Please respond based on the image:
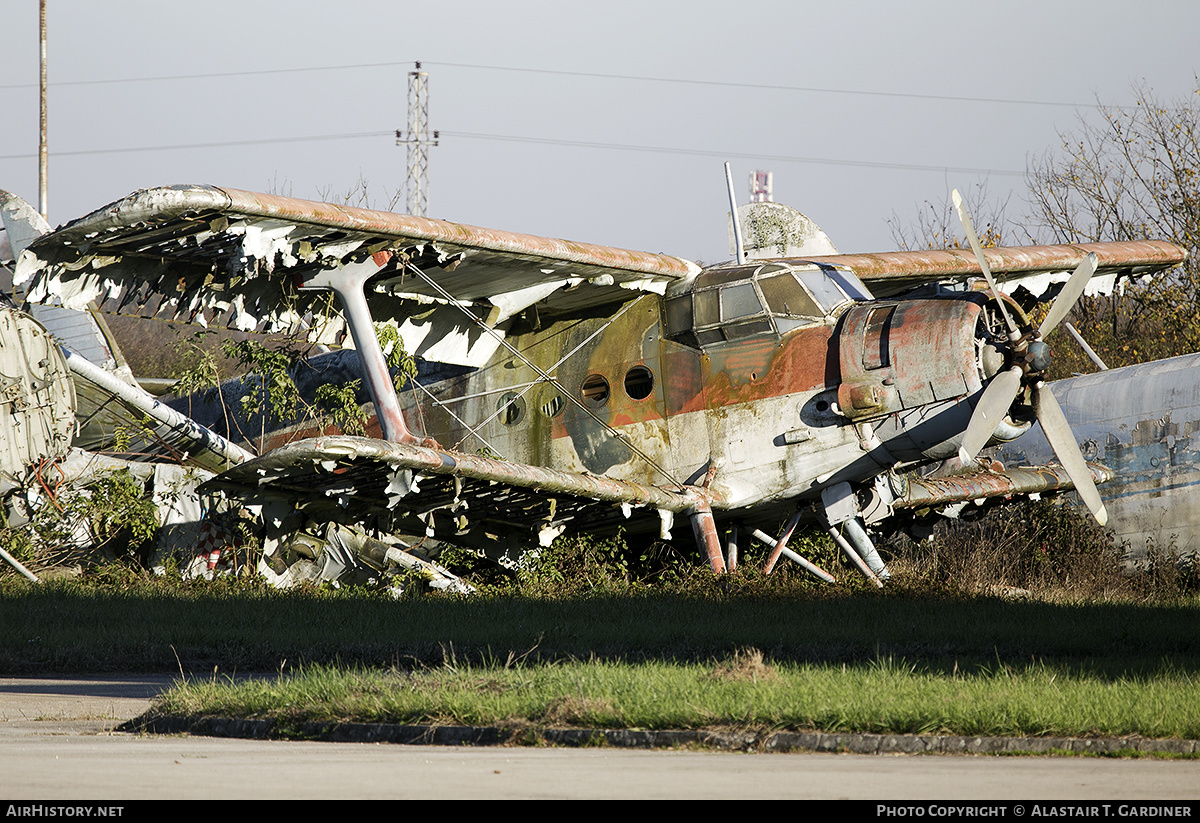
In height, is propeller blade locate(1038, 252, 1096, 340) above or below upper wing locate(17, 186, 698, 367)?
below

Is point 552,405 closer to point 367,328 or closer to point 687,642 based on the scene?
point 367,328

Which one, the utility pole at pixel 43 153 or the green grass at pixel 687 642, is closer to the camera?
the green grass at pixel 687 642

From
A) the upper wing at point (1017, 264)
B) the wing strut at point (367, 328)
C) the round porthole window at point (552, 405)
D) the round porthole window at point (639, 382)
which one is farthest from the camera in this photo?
the upper wing at point (1017, 264)

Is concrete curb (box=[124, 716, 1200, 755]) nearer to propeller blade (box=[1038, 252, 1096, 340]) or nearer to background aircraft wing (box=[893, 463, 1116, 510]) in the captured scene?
propeller blade (box=[1038, 252, 1096, 340])

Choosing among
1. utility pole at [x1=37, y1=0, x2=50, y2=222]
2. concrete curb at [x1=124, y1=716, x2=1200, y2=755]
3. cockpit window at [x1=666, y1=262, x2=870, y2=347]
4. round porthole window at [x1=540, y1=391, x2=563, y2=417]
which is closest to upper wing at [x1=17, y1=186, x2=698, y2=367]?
cockpit window at [x1=666, y1=262, x2=870, y2=347]

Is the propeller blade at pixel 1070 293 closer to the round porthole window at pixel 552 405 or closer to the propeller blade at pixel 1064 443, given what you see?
the propeller blade at pixel 1064 443

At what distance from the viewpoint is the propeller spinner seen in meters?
11.6

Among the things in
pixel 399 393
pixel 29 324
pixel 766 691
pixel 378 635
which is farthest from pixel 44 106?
pixel 766 691

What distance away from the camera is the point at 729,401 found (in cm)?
1309

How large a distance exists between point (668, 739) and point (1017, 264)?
40.1 ft

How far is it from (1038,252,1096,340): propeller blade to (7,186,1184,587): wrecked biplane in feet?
0.11

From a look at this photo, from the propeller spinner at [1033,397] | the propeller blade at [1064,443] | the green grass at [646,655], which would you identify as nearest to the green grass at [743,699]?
the green grass at [646,655]

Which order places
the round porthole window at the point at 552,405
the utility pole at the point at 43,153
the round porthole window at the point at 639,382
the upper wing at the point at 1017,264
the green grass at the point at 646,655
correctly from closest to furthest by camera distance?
the green grass at the point at 646,655
the round porthole window at the point at 639,382
the round porthole window at the point at 552,405
the upper wing at the point at 1017,264
the utility pole at the point at 43,153

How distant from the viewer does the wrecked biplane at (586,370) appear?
11.2 metres
